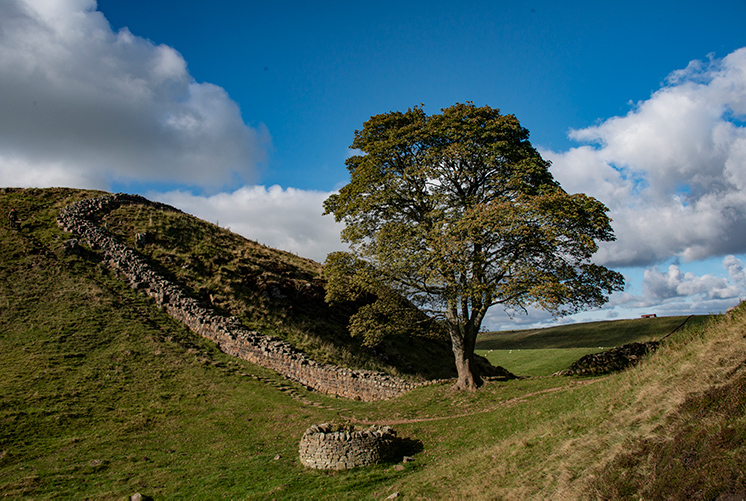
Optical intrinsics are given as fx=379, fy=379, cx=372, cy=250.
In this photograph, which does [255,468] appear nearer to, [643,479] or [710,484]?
[643,479]

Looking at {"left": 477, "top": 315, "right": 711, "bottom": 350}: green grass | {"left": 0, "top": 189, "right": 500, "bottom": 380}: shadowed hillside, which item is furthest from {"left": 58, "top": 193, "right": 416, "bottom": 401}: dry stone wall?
{"left": 477, "top": 315, "right": 711, "bottom": 350}: green grass

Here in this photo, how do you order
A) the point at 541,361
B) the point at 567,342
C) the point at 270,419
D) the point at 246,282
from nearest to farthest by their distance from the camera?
the point at 270,419 < the point at 246,282 < the point at 541,361 < the point at 567,342

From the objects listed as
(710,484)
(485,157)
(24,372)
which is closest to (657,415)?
(710,484)

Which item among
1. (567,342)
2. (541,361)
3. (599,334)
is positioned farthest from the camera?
Result: (567,342)

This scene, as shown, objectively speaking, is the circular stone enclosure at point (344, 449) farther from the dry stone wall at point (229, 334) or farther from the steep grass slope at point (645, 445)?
the dry stone wall at point (229, 334)

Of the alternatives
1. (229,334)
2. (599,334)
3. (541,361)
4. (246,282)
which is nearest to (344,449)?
(229,334)

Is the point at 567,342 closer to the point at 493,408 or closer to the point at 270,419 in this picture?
the point at 493,408

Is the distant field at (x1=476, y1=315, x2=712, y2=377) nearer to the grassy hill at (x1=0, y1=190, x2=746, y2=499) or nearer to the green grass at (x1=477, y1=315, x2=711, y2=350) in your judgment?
the green grass at (x1=477, y1=315, x2=711, y2=350)

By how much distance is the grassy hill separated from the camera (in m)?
7.23

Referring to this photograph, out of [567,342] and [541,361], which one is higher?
[541,361]

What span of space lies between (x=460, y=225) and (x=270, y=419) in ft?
44.4

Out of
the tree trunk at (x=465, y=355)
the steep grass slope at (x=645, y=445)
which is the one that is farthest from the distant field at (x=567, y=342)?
the steep grass slope at (x=645, y=445)

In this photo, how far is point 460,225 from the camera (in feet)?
59.7

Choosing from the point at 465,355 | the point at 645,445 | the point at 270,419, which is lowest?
the point at 270,419
